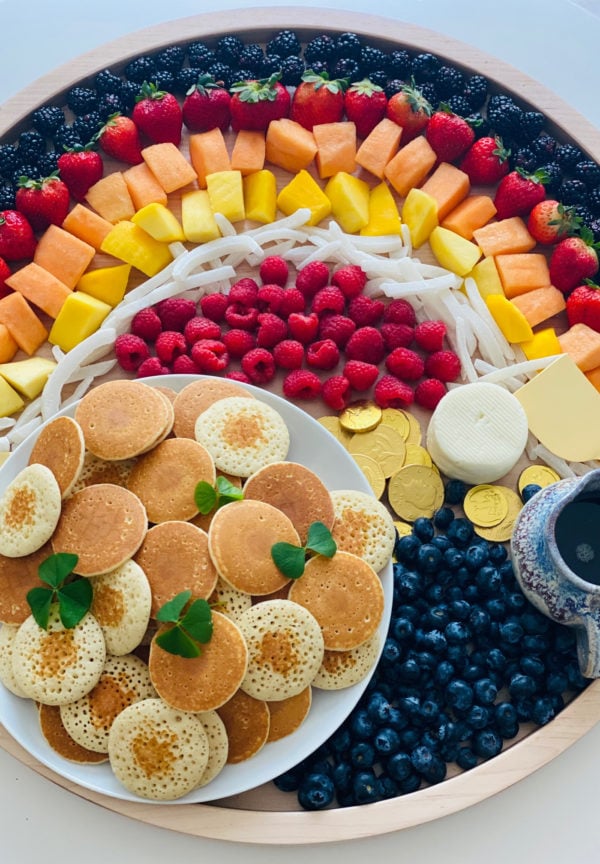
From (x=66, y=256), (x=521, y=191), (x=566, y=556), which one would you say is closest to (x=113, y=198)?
(x=66, y=256)

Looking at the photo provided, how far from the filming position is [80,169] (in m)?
2.04

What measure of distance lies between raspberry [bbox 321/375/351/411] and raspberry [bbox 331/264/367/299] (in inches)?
8.4

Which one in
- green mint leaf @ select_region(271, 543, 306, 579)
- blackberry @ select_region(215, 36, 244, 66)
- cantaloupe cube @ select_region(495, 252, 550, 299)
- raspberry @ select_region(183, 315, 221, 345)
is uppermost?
blackberry @ select_region(215, 36, 244, 66)

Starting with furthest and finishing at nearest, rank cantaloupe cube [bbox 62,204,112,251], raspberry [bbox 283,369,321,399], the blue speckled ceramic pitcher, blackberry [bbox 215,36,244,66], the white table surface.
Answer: blackberry [bbox 215,36,244,66] → cantaloupe cube [bbox 62,204,112,251] → raspberry [bbox 283,369,321,399] → the white table surface → the blue speckled ceramic pitcher

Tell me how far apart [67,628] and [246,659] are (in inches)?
13.2

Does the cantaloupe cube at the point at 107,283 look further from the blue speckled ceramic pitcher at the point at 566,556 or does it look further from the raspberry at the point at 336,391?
the blue speckled ceramic pitcher at the point at 566,556

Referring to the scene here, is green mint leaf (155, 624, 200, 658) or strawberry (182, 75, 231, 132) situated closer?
green mint leaf (155, 624, 200, 658)

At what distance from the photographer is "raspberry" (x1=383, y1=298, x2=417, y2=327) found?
6.55 feet

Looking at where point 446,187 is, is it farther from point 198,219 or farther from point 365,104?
point 198,219

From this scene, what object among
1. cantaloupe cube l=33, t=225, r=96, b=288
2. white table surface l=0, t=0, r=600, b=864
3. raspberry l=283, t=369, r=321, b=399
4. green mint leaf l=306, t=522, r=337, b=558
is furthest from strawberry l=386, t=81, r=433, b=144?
white table surface l=0, t=0, r=600, b=864

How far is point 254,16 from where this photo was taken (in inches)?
86.4

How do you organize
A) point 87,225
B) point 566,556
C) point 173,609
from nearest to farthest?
1. point 173,609
2. point 566,556
3. point 87,225

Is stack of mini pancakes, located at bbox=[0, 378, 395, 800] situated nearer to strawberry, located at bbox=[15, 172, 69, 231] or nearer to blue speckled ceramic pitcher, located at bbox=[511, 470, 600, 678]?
blue speckled ceramic pitcher, located at bbox=[511, 470, 600, 678]

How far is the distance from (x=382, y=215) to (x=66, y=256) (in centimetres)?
77
